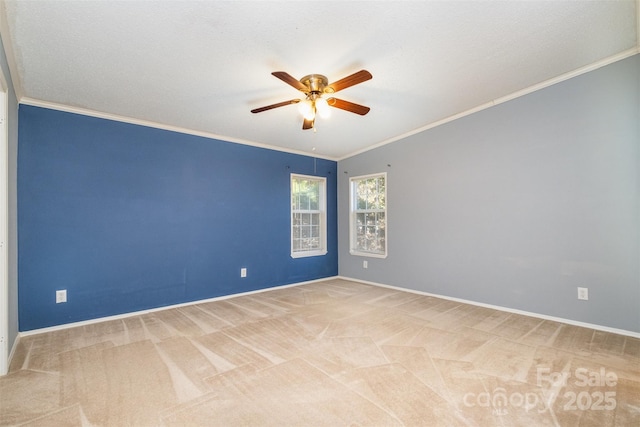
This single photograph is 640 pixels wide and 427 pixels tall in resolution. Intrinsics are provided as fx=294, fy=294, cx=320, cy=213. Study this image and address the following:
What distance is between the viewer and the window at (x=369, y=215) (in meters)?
5.13

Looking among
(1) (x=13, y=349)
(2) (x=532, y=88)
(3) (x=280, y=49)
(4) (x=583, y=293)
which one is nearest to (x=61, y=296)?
(1) (x=13, y=349)

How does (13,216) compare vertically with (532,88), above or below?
below

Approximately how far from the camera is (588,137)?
3076mm

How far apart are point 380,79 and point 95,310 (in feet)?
13.0

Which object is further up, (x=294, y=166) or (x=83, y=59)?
(x=83, y=59)

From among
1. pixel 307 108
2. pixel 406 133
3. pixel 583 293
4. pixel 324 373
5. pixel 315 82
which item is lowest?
pixel 324 373

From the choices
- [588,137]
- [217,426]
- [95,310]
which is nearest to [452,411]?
[217,426]

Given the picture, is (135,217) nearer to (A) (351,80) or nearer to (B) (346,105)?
(B) (346,105)

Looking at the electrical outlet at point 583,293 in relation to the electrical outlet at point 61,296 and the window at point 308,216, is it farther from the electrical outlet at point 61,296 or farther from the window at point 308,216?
the electrical outlet at point 61,296

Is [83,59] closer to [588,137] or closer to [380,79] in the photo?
[380,79]

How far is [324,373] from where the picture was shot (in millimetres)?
2156

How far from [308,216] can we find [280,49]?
343 centimetres

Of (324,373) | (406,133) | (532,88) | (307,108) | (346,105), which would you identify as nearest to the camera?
(324,373)

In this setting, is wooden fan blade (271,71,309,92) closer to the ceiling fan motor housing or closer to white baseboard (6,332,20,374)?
the ceiling fan motor housing
